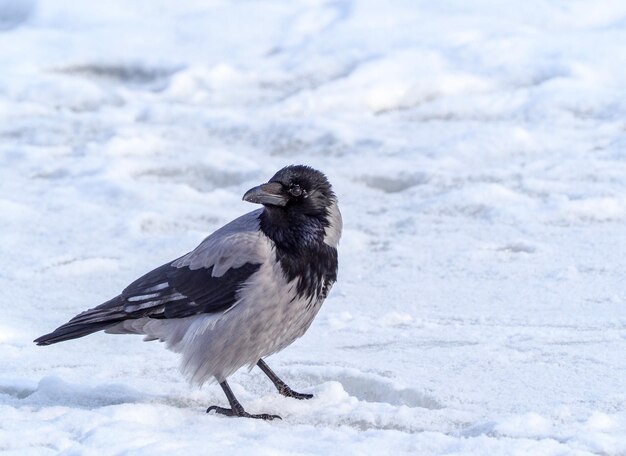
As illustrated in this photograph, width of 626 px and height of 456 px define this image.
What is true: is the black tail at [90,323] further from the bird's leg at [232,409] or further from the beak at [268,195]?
the beak at [268,195]

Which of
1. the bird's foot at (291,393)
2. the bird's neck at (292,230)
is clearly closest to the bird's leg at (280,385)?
→ the bird's foot at (291,393)

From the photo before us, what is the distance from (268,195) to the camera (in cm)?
381

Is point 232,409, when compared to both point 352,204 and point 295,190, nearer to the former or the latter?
point 295,190

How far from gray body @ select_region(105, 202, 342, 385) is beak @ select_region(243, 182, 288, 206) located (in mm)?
113

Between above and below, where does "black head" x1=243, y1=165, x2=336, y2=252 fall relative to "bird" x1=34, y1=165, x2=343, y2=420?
above

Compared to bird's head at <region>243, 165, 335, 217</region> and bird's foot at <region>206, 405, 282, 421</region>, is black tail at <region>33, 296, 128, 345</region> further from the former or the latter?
bird's head at <region>243, 165, 335, 217</region>

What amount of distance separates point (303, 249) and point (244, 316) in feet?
0.97

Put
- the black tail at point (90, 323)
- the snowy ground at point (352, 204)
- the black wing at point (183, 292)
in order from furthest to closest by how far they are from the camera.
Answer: the black tail at point (90, 323), the black wing at point (183, 292), the snowy ground at point (352, 204)

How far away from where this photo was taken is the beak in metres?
3.78

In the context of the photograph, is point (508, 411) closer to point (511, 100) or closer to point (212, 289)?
point (212, 289)

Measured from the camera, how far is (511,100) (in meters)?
8.03

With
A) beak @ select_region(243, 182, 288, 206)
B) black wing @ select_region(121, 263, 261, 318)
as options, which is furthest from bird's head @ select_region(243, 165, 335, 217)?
black wing @ select_region(121, 263, 261, 318)

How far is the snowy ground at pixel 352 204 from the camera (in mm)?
3641

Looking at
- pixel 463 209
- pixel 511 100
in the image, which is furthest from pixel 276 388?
pixel 511 100
